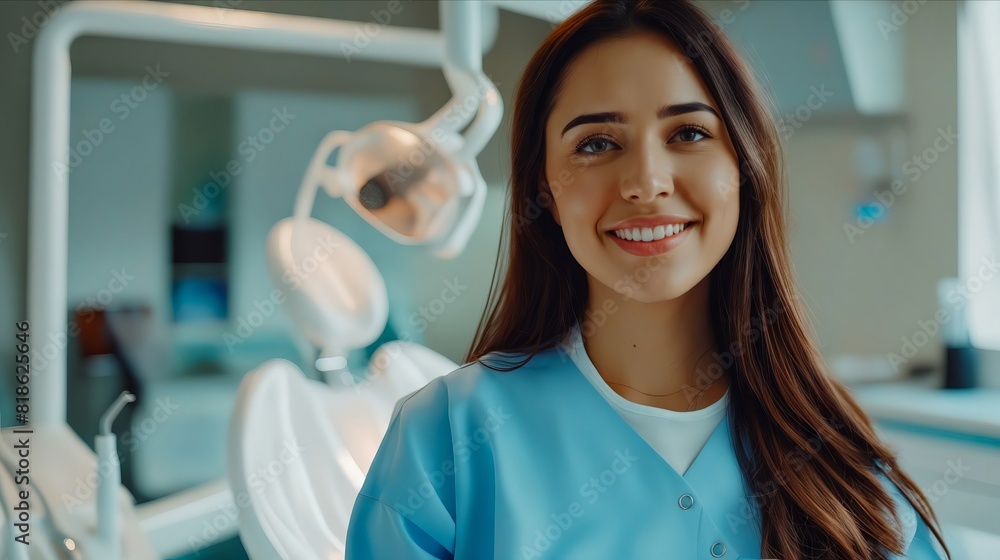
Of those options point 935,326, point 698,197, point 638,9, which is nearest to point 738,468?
point 698,197

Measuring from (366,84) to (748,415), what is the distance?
1349 mm

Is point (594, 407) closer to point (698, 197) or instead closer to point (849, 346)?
point (698, 197)

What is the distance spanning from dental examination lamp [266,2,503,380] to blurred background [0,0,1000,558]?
1.25 ft

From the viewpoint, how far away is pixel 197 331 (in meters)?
1.54

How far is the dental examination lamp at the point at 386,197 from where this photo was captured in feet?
3.87

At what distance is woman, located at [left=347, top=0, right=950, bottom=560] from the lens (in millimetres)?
727

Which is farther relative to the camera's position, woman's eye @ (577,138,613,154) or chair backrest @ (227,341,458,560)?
chair backrest @ (227,341,458,560)

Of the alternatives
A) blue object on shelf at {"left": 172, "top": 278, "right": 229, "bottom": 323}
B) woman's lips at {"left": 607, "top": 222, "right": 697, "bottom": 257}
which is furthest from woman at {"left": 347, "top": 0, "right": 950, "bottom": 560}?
blue object on shelf at {"left": 172, "top": 278, "right": 229, "bottom": 323}

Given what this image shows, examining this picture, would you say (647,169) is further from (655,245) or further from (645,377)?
(645,377)

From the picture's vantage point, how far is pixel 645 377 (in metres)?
0.83

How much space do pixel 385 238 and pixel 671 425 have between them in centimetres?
124

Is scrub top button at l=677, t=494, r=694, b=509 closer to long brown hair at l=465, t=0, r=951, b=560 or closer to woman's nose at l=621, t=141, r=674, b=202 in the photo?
long brown hair at l=465, t=0, r=951, b=560

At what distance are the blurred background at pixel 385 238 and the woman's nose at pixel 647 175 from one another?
778 mm

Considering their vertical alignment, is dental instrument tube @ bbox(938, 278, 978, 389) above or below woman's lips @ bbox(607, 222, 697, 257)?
below
